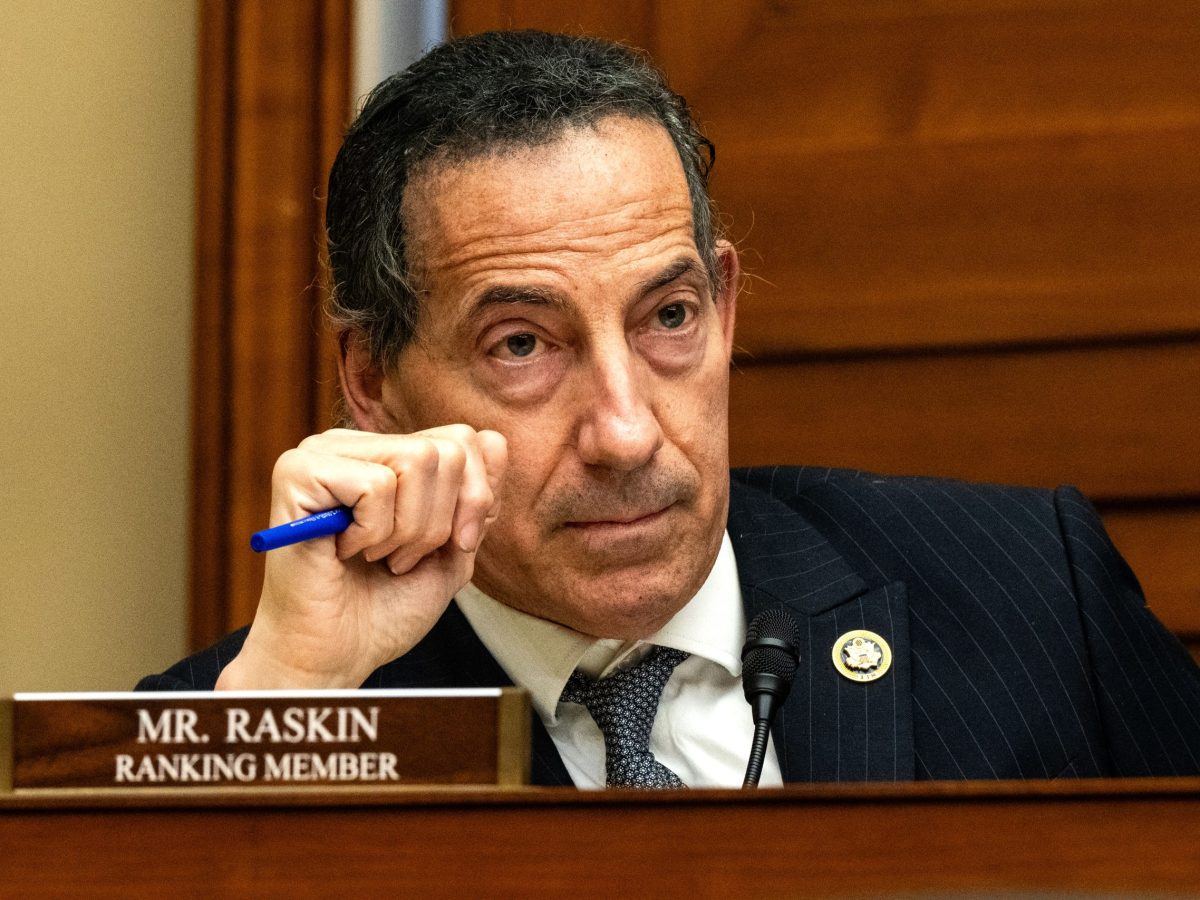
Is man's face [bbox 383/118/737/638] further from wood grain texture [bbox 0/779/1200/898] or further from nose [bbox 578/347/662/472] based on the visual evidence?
wood grain texture [bbox 0/779/1200/898]

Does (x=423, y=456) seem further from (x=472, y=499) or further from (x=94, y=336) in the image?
(x=94, y=336)

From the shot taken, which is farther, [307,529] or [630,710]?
[630,710]

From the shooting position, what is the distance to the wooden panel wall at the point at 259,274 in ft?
8.57

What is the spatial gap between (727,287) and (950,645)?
1.74 ft

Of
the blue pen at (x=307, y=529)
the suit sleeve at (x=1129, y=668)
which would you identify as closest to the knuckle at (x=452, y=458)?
the blue pen at (x=307, y=529)

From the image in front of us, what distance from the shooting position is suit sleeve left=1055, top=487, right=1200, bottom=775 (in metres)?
1.89

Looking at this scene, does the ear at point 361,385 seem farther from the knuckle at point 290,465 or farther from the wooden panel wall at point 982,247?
the wooden panel wall at point 982,247

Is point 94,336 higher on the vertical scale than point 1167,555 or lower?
higher

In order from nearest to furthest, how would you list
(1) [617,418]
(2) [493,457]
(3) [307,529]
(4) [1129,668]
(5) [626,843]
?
(5) [626,843], (3) [307,529], (2) [493,457], (1) [617,418], (4) [1129,668]

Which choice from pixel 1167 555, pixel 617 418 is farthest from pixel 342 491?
pixel 1167 555

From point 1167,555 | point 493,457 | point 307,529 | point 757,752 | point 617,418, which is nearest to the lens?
point 757,752

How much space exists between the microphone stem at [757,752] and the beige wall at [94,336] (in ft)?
4.33

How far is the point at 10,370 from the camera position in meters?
2.34

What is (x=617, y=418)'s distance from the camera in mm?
1729
